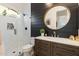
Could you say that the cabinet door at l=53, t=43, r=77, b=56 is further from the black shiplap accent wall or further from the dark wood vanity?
the black shiplap accent wall

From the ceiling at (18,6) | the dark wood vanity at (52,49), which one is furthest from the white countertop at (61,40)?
the ceiling at (18,6)

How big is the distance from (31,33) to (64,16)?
0.47m

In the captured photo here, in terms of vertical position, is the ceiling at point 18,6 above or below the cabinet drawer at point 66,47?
above

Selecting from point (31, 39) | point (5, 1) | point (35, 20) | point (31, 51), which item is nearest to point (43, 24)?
point (35, 20)

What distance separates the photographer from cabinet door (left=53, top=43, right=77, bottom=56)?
154cm

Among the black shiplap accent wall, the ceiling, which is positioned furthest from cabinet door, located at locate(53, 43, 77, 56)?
the ceiling

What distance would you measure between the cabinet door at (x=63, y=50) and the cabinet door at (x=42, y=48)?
9 cm

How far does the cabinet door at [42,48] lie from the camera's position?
65.0 inches

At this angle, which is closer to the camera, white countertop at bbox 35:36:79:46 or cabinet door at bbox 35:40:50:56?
white countertop at bbox 35:36:79:46

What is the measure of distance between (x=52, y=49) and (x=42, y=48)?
0.43 ft

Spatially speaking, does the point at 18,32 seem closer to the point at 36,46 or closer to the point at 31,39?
the point at 31,39

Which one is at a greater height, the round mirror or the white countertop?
the round mirror

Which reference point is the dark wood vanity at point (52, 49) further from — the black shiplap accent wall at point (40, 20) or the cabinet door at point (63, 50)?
the black shiplap accent wall at point (40, 20)

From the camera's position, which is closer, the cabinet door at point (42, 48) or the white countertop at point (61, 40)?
the white countertop at point (61, 40)
